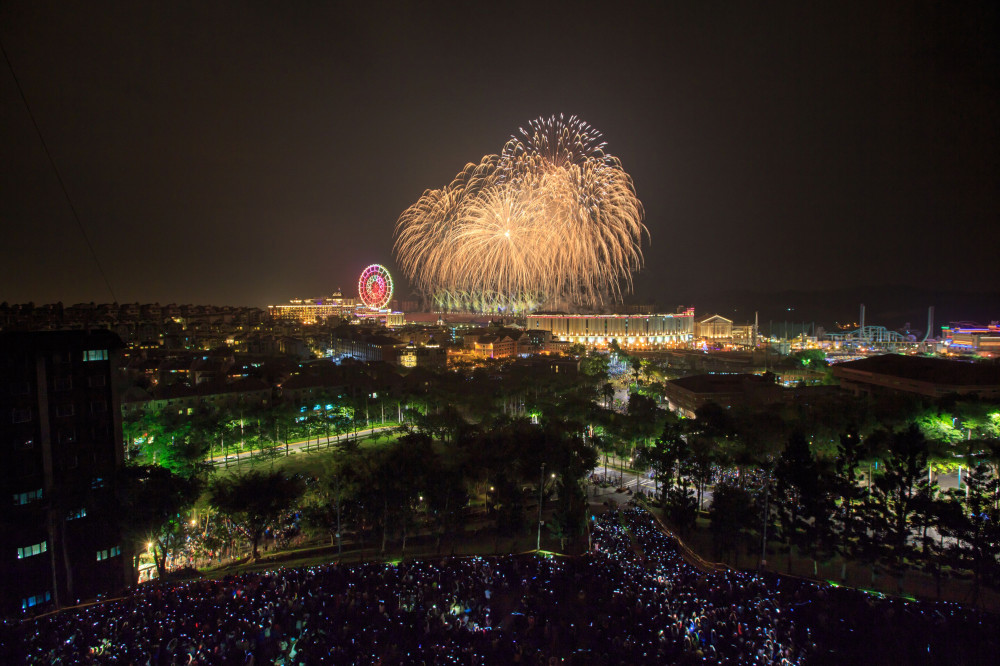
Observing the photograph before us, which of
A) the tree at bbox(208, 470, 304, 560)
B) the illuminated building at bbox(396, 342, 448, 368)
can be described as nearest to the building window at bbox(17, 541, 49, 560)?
the tree at bbox(208, 470, 304, 560)

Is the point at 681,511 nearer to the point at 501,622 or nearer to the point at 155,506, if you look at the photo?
the point at 501,622

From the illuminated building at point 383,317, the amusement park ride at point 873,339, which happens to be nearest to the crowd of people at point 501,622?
the amusement park ride at point 873,339

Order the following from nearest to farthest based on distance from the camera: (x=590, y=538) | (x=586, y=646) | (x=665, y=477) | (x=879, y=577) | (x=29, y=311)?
(x=586, y=646), (x=879, y=577), (x=590, y=538), (x=665, y=477), (x=29, y=311)

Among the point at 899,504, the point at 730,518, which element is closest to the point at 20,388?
the point at 730,518

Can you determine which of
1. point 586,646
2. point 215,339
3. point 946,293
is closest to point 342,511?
point 586,646

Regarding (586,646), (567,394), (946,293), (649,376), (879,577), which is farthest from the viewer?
(946,293)

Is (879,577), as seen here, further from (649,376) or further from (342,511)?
(649,376)
